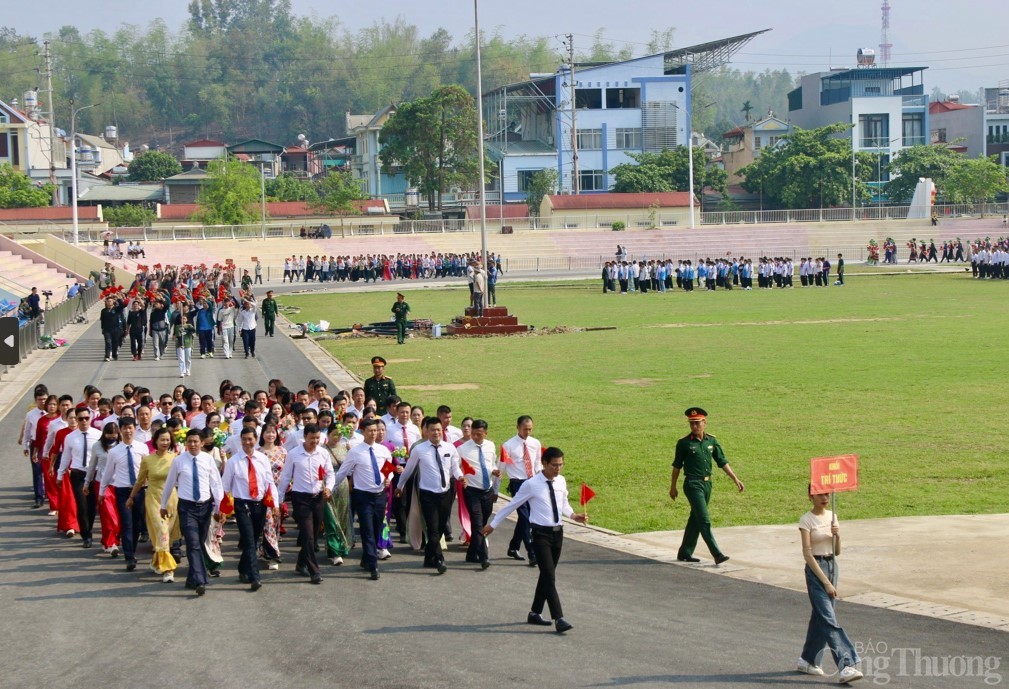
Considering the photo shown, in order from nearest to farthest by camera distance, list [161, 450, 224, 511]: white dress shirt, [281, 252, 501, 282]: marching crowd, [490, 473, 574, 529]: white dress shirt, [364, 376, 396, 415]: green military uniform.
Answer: [490, 473, 574, 529]: white dress shirt, [161, 450, 224, 511]: white dress shirt, [364, 376, 396, 415]: green military uniform, [281, 252, 501, 282]: marching crowd

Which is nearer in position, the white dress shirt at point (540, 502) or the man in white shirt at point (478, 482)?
the white dress shirt at point (540, 502)

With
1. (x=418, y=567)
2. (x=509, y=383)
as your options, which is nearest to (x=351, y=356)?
(x=509, y=383)

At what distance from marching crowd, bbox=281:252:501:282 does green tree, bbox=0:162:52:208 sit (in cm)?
2800

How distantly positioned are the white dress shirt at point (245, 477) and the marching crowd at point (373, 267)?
184ft

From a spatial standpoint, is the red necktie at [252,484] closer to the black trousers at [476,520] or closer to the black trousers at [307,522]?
the black trousers at [307,522]

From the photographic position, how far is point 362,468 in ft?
43.8

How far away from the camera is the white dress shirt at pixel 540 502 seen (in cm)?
1129

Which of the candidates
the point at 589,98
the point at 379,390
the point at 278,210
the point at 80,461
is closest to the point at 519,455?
the point at 80,461

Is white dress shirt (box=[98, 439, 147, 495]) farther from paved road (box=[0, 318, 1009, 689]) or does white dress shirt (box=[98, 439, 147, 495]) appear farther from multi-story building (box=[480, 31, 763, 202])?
multi-story building (box=[480, 31, 763, 202])

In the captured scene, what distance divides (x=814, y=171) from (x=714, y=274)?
38.3m

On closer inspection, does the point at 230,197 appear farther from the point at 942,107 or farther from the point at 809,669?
the point at 809,669

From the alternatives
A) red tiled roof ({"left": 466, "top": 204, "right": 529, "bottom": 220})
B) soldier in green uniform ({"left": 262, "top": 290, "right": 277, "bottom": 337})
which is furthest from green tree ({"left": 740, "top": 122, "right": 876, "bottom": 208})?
soldier in green uniform ({"left": 262, "top": 290, "right": 277, "bottom": 337})

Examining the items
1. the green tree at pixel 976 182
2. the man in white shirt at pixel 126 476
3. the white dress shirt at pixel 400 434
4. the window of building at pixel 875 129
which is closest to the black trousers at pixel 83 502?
the man in white shirt at pixel 126 476

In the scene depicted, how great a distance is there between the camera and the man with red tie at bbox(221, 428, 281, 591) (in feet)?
42.0
